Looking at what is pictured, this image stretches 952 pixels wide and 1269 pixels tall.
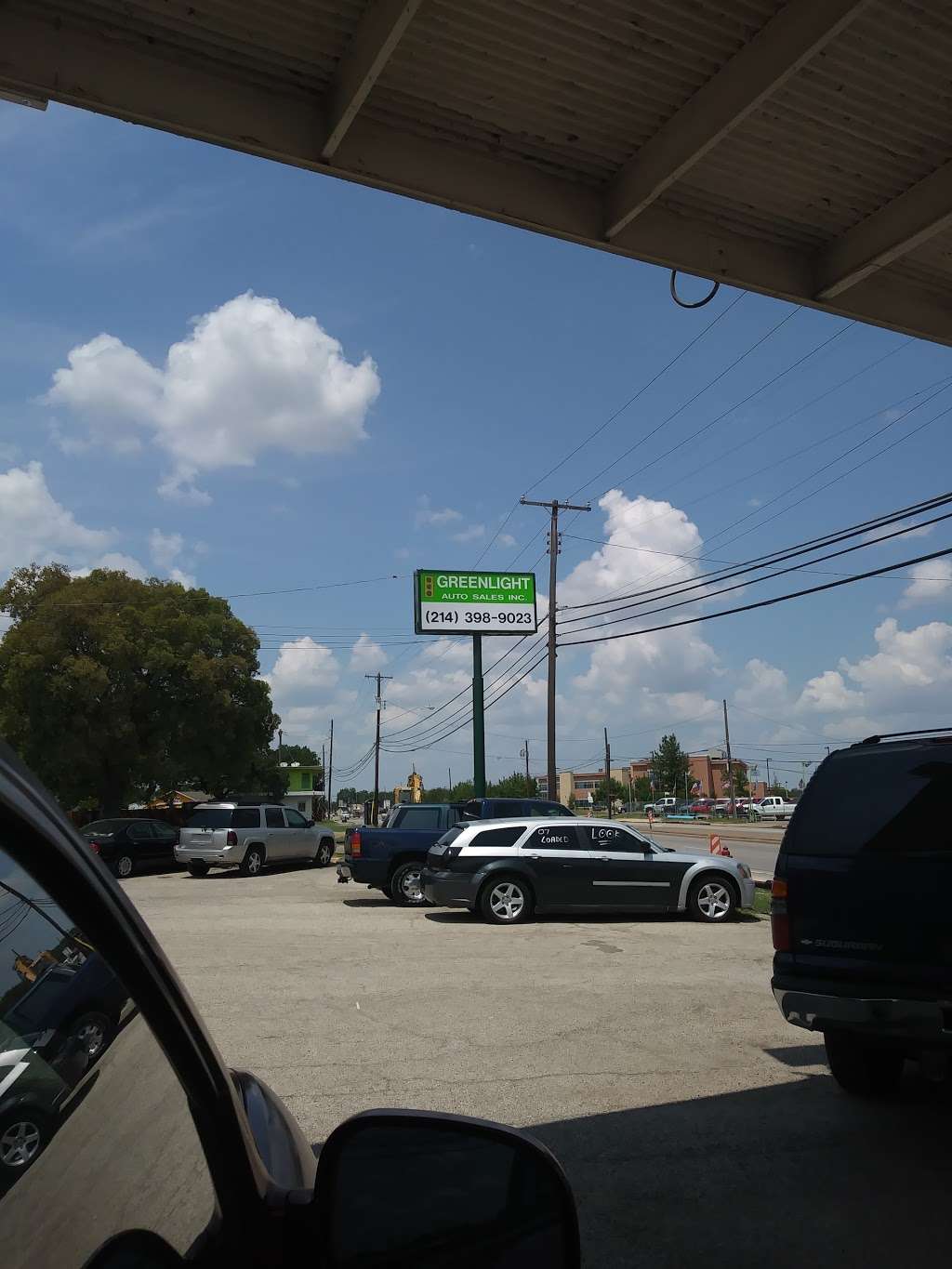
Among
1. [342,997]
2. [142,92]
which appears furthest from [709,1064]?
[142,92]

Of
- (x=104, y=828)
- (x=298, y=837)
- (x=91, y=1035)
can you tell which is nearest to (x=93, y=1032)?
(x=91, y=1035)

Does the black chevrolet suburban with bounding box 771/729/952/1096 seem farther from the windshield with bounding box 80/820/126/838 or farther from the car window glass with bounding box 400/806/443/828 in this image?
the windshield with bounding box 80/820/126/838

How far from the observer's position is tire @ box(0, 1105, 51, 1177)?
1184 millimetres

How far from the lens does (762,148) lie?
5875 millimetres

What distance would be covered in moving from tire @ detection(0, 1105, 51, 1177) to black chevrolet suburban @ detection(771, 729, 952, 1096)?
4812 millimetres

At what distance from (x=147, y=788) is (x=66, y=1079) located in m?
38.4

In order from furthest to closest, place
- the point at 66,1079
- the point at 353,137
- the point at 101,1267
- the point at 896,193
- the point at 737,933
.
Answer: the point at 737,933, the point at 896,193, the point at 353,137, the point at 66,1079, the point at 101,1267

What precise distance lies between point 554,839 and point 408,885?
400cm

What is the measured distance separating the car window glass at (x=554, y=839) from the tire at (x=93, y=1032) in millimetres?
13589

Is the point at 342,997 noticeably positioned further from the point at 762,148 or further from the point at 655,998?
the point at 762,148

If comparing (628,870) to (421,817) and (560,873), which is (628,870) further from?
(421,817)

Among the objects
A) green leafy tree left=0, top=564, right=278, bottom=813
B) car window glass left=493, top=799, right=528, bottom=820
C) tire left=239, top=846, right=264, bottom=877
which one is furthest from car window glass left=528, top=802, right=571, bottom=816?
green leafy tree left=0, top=564, right=278, bottom=813

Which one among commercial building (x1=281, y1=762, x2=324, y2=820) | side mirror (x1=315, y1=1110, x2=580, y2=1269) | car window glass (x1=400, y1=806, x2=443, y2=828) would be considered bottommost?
side mirror (x1=315, y1=1110, x2=580, y2=1269)

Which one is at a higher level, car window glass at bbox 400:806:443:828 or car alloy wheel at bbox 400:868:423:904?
car window glass at bbox 400:806:443:828
